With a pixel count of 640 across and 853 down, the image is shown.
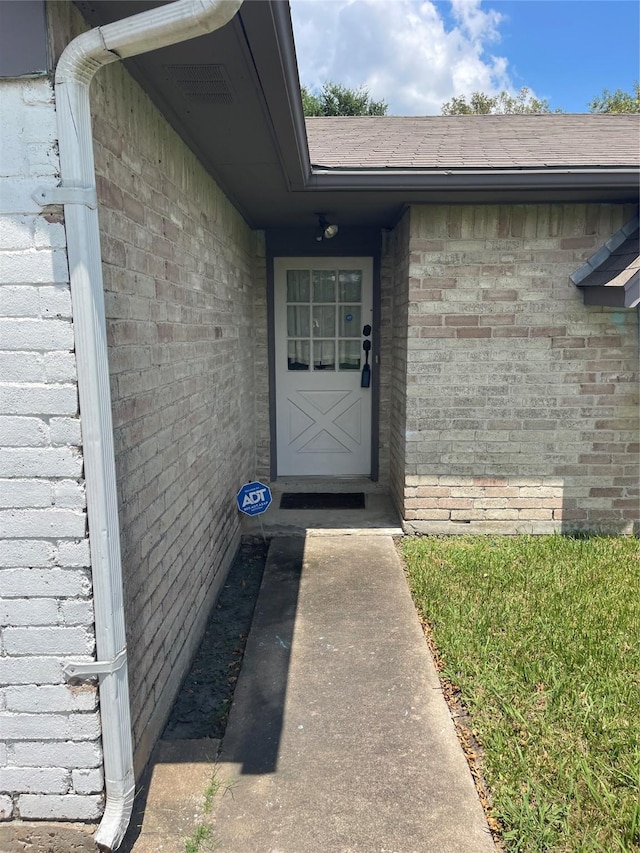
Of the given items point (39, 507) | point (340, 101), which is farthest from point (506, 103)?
point (39, 507)

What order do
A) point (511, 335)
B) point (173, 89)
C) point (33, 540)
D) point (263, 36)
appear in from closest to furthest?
point (33, 540), point (263, 36), point (173, 89), point (511, 335)

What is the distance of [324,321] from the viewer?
6.27 meters

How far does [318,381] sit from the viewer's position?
6.37 meters

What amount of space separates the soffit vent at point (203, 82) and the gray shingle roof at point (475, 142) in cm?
162

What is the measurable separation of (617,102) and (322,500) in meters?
25.6

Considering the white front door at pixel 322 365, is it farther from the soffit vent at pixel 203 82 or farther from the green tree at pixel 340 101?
the green tree at pixel 340 101

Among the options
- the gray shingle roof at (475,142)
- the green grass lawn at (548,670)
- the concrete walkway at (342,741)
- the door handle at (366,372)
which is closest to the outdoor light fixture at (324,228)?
the gray shingle roof at (475,142)

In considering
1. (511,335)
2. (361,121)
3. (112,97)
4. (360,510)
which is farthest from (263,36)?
(361,121)

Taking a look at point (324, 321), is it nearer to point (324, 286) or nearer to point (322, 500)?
point (324, 286)

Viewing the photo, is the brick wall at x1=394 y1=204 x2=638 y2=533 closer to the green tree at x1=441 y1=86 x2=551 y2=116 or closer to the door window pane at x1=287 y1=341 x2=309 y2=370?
the door window pane at x1=287 y1=341 x2=309 y2=370

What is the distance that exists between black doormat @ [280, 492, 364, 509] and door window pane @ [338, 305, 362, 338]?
67.6 inches

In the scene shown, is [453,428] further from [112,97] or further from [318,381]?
[112,97]

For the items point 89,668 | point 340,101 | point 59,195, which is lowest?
point 89,668

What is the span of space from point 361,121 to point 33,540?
606 cm
